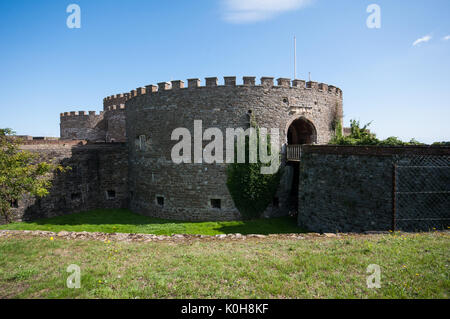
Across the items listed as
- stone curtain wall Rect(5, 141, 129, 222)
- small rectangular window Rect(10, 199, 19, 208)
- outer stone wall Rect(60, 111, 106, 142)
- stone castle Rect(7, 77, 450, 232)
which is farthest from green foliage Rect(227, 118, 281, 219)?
outer stone wall Rect(60, 111, 106, 142)

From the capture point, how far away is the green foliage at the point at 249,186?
1398 centimetres

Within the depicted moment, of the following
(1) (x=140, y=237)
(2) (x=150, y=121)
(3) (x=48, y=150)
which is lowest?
(1) (x=140, y=237)

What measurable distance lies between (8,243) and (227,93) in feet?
38.8

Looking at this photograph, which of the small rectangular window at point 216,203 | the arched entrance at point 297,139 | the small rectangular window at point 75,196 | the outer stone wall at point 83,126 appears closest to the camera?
the small rectangular window at point 216,203

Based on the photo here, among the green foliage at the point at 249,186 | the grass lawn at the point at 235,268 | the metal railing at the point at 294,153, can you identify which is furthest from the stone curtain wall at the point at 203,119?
the grass lawn at the point at 235,268

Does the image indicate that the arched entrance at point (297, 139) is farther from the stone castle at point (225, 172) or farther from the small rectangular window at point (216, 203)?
the small rectangular window at point (216, 203)

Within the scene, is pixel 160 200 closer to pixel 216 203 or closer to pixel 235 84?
pixel 216 203

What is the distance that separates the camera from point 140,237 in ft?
26.7

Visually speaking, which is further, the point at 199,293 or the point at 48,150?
the point at 48,150

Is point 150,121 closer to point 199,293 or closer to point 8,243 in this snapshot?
point 8,243

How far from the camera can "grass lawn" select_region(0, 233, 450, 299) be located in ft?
14.5
